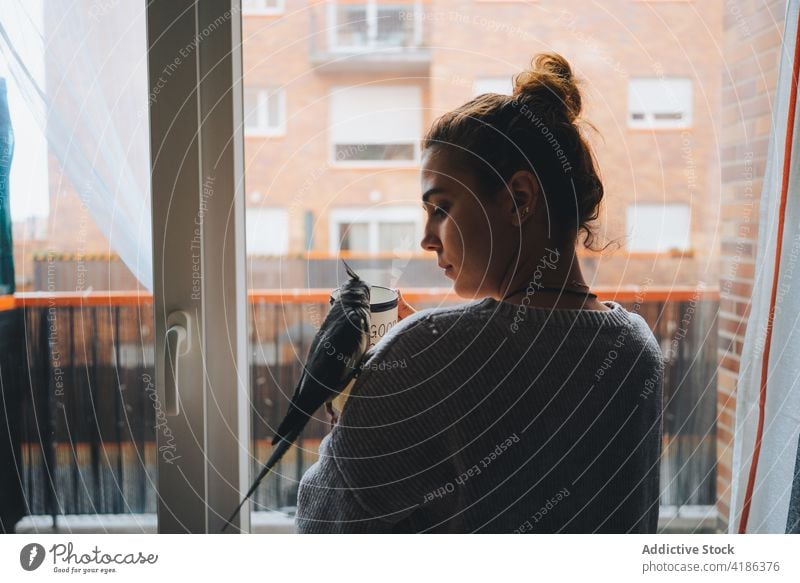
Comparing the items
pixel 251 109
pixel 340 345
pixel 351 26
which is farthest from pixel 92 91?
pixel 340 345

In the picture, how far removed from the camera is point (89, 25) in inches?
29.5

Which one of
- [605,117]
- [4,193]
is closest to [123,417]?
[4,193]

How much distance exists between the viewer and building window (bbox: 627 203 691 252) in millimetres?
858

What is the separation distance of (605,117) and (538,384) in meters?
0.45

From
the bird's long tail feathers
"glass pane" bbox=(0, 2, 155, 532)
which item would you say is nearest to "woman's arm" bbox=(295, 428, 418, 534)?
the bird's long tail feathers

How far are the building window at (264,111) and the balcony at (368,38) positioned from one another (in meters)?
0.07

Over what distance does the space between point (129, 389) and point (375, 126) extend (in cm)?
49

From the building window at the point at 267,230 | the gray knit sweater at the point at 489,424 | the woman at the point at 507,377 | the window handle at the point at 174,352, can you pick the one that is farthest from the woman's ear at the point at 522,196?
the window handle at the point at 174,352

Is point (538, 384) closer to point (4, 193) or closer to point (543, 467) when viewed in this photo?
point (543, 467)

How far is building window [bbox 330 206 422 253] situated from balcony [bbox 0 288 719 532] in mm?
77

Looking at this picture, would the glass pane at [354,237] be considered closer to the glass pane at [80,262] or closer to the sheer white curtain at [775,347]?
the glass pane at [80,262]

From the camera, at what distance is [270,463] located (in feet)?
2.77

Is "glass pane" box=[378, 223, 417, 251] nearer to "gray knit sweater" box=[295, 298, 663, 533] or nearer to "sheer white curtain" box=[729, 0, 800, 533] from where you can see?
"gray knit sweater" box=[295, 298, 663, 533]

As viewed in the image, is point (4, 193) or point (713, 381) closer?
point (4, 193)
